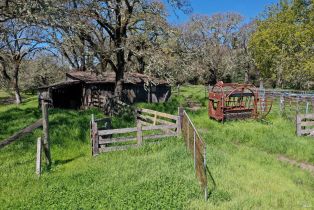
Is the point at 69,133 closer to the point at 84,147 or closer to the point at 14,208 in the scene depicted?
the point at 84,147

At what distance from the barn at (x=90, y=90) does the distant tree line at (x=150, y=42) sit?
1664mm

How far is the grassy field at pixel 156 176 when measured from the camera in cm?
759

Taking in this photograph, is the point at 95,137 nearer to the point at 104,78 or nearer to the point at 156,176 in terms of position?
the point at 156,176

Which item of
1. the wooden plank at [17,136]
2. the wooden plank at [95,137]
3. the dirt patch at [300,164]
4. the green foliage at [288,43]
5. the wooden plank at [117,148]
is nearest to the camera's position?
the dirt patch at [300,164]

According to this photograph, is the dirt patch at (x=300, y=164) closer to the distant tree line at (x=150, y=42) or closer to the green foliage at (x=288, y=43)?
the distant tree line at (x=150, y=42)

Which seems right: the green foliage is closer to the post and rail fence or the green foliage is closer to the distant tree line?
the distant tree line

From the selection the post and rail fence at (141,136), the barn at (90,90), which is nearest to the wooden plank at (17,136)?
the post and rail fence at (141,136)

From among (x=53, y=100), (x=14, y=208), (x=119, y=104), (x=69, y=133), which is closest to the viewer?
(x=14, y=208)

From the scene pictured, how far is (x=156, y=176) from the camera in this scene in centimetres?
898

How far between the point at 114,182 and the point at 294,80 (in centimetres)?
3465

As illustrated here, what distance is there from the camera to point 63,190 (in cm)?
848

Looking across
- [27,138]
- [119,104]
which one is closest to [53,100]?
[119,104]

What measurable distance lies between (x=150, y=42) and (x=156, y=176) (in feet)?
53.2

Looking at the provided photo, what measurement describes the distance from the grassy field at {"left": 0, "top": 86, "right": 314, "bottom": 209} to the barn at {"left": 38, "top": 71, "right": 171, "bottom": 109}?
16485mm
